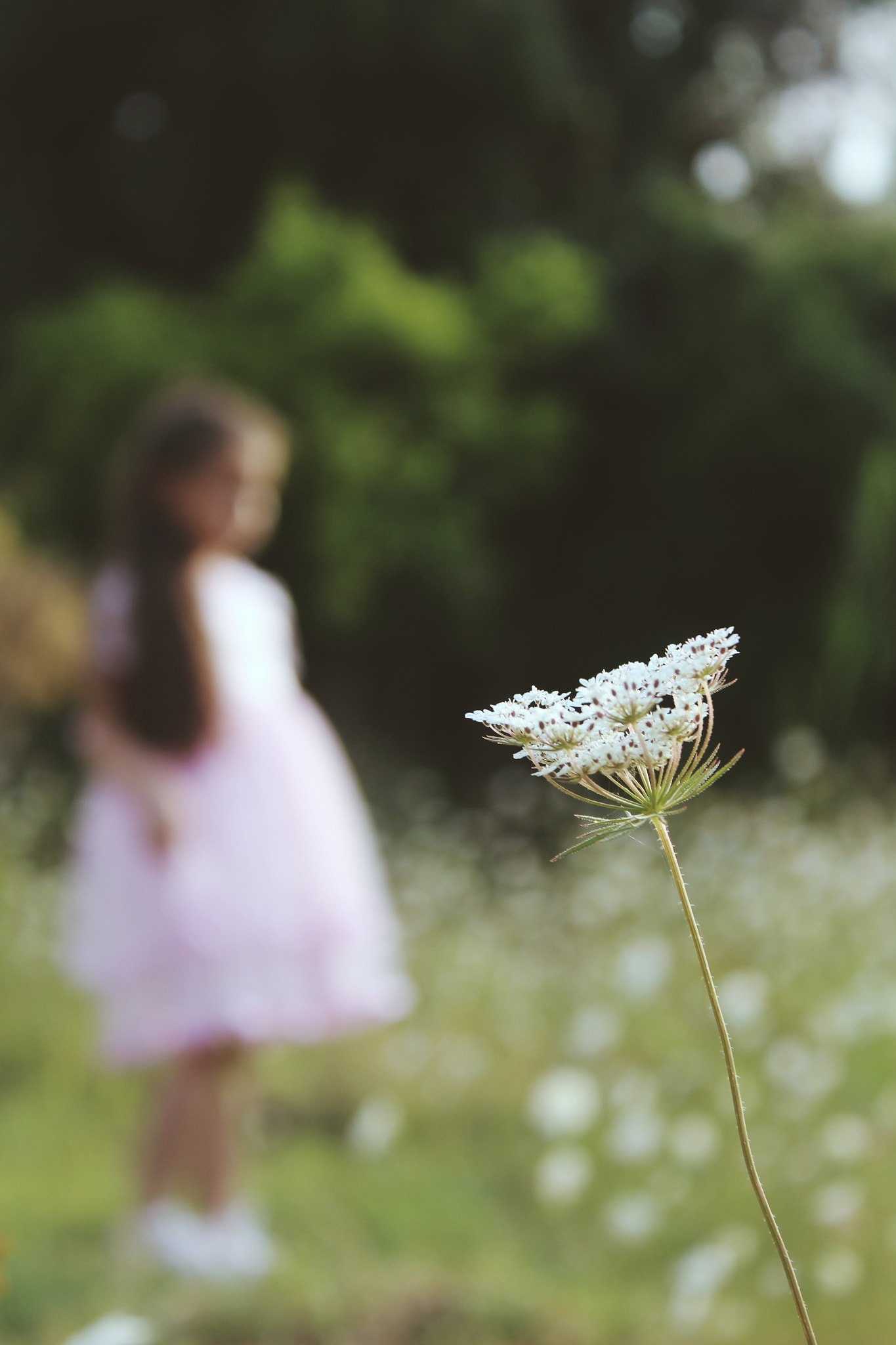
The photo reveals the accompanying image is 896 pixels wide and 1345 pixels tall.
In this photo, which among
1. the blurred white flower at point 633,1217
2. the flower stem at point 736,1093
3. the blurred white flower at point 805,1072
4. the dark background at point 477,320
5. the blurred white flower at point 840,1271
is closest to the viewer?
the flower stem at point 736,1093

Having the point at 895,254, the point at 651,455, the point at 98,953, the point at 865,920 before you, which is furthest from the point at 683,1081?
the point at 895,254

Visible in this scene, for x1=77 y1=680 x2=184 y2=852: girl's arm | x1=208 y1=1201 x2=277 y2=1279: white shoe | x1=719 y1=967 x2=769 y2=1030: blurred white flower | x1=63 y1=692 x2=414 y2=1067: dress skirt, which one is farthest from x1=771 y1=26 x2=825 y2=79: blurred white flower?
x1=208 y1=1201 x2=277 y2=1279: white shoe

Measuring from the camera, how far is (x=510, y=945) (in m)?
3.92

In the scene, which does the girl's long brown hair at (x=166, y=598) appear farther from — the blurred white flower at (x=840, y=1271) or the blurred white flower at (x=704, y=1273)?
the blurred white flower at (x=840, y=1271)

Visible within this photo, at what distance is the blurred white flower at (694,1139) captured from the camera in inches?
75.3

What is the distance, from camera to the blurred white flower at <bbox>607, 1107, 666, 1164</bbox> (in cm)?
186

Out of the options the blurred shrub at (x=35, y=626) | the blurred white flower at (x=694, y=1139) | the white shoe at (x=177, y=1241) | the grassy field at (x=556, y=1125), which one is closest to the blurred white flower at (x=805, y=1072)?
the grassy field at (x=556, y=1125)

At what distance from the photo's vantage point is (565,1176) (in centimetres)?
195

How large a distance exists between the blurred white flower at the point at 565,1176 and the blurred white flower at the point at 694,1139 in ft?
0.52

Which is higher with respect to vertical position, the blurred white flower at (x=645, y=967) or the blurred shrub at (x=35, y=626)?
the blurred shrub at (x=35, y=626)

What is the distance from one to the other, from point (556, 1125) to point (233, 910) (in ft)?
2.57

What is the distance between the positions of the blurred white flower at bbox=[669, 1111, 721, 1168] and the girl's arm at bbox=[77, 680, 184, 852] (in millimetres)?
1018

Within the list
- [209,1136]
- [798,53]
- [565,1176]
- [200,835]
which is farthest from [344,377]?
[565,1176]

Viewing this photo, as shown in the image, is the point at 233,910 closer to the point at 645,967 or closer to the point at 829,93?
the point at 645,967
